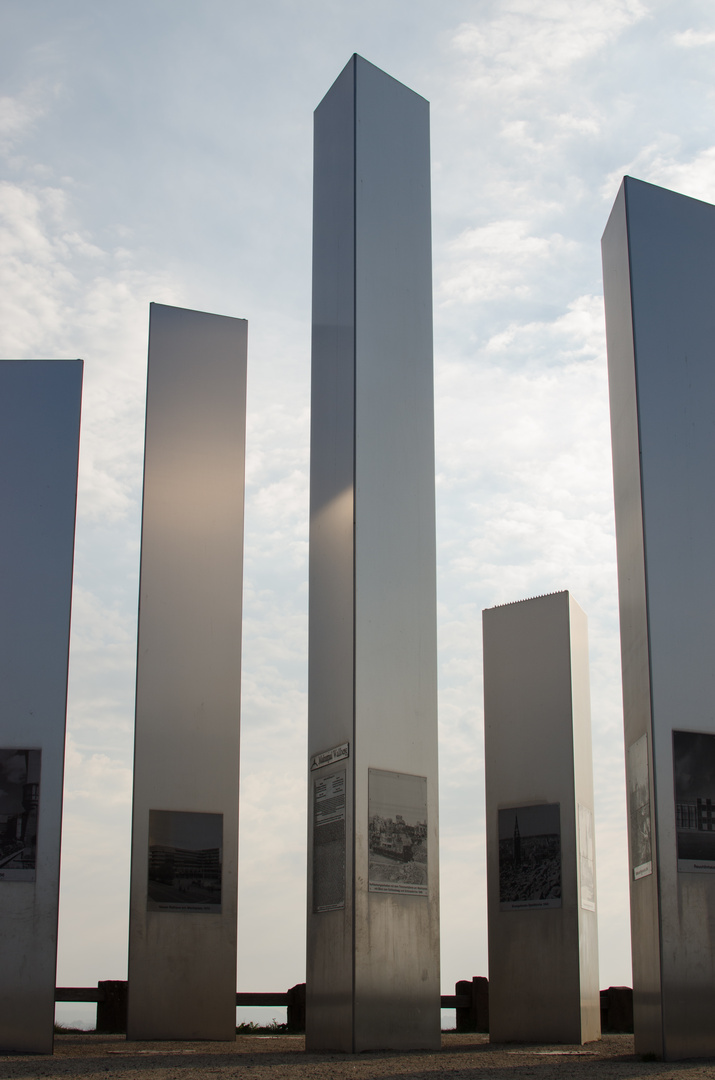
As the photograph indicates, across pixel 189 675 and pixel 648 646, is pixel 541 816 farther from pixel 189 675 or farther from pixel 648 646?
pixel 648 646

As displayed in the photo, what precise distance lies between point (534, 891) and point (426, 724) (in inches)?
157

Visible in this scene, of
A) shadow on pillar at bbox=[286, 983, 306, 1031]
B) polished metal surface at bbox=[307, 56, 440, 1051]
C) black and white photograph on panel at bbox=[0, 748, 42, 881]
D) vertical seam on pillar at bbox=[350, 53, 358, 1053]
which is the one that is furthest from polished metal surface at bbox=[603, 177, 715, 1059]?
shadow on pillar at bbox=[286, 983, 306, 1031]

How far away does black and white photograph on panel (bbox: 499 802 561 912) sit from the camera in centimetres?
1384

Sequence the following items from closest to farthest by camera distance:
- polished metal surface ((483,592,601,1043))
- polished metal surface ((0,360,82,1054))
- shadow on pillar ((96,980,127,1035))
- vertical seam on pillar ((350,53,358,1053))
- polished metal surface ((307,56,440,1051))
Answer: vertical seam on pillar ((350,53,358,1053))
polished metal surface ((307,56,440,1051))
polished metal surface ((0,360,82,1054))
polished metal surface ((483,592,601,1043))
shadow on pillar ((96,980,127,1035))

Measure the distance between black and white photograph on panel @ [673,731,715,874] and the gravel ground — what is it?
5.06 feet

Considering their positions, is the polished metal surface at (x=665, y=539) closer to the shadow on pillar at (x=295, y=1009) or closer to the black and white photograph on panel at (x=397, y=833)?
the black and white photograph on panel at (x=397, y=833)

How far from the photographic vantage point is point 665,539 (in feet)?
34.2

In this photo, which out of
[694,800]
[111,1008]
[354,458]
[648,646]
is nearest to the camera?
[694,800]

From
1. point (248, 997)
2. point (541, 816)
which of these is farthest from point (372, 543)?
point (248, 997)

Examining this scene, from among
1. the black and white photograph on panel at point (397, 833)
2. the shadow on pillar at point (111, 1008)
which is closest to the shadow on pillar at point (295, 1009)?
the shadow on pillar at point (111, 1008)

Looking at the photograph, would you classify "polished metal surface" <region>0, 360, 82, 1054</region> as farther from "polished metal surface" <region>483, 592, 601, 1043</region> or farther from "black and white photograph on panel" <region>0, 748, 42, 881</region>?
"polished metal surface" <region>483, 592, 601, 1043</region>

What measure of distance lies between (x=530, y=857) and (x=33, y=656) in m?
6.31

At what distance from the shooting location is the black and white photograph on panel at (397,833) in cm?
1032

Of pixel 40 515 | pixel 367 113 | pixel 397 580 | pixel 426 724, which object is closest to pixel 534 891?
pixel 426 724
